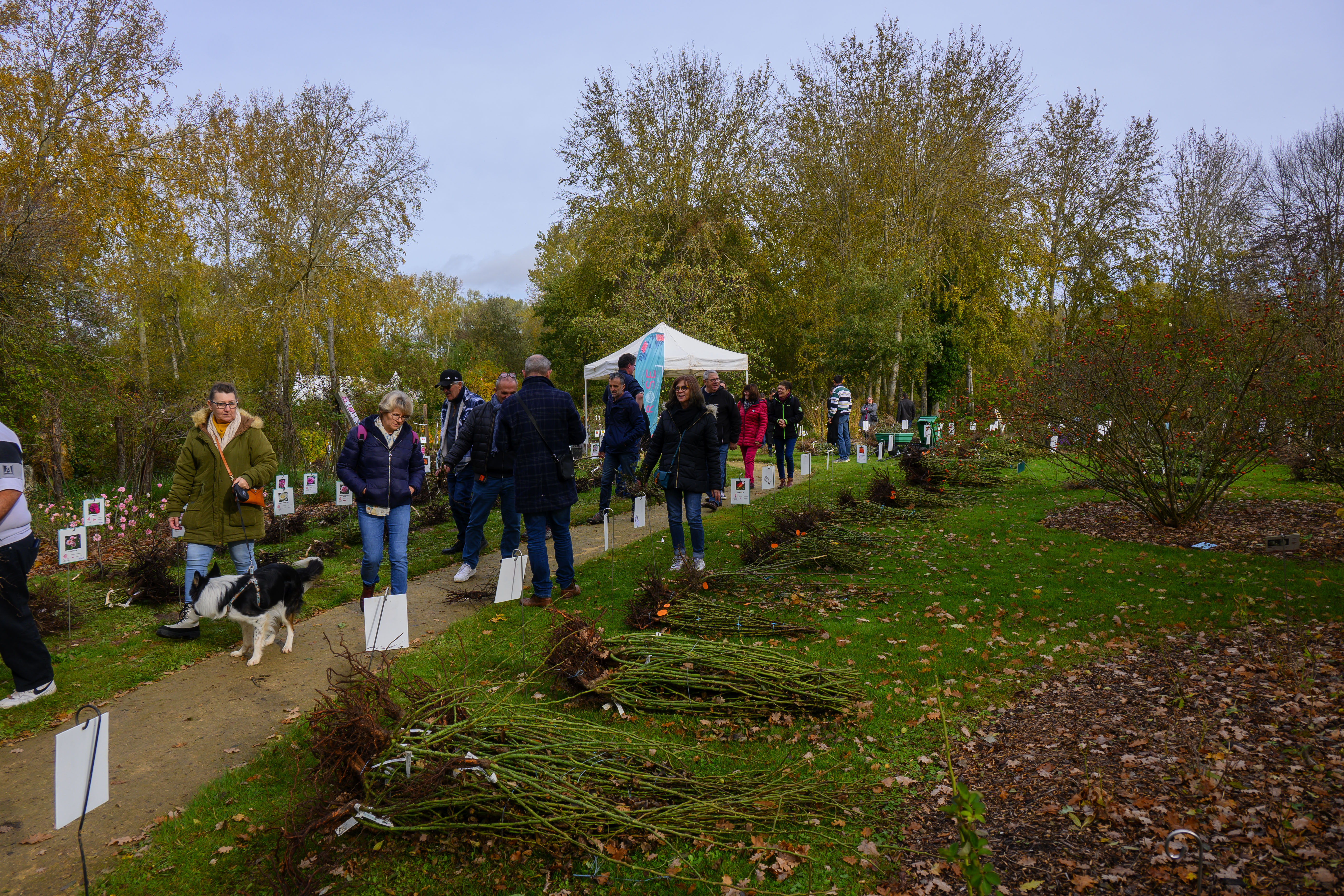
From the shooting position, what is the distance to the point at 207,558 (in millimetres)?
5402

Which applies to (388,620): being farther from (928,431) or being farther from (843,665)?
(928,431)

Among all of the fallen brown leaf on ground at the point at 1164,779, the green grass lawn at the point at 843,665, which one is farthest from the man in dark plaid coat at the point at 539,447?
the fallen brown leaf on ground at the point at 1164,779

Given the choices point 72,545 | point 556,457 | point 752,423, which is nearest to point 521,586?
point 556,457

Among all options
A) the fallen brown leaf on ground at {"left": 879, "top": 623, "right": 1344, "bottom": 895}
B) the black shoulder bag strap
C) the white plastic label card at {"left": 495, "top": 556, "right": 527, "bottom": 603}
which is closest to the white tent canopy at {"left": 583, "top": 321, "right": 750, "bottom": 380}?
the black shoulder bag strap

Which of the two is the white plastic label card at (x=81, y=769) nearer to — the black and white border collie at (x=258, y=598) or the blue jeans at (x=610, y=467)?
the black and white border collie at (x=258, y=598)

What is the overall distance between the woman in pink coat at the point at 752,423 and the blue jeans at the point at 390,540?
706 cm

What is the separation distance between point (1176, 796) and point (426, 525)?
9.09 meters

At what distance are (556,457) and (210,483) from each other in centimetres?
256

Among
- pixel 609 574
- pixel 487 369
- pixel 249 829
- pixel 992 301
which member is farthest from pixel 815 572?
pixel 487 369

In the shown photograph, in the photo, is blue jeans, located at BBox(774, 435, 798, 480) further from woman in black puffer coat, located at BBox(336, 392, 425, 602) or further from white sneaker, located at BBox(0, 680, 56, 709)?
white sneaker, located at BBox(0, 680, 56, 709)

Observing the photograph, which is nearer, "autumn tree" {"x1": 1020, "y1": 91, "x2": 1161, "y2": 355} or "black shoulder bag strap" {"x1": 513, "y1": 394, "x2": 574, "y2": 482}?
"black shoulder bag strap" {"x1": 513, "y1": 394, "x2": 574, "y2": 482}

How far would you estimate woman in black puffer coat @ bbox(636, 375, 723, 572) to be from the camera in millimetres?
6781

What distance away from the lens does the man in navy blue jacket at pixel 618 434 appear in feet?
28.1

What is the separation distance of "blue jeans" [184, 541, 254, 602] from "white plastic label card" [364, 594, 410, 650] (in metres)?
1.63
